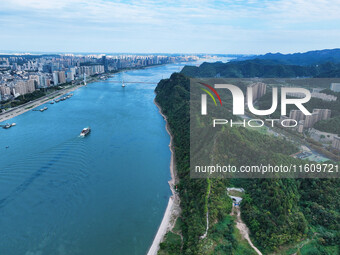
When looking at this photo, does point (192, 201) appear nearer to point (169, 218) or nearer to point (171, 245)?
point (169, 218)

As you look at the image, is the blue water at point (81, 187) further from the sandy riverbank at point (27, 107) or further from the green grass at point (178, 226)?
the sandy riverbank at point (27, 107)

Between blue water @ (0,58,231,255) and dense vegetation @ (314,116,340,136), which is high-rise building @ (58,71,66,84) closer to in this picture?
blue water @ (0,58,231,255)

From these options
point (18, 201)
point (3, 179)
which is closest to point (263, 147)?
point (18, 201)

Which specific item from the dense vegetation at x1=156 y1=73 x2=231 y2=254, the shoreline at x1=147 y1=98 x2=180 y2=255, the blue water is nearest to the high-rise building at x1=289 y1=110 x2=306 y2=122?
the dense vegetation at x1=156 y1=73 x2=231 y2=254

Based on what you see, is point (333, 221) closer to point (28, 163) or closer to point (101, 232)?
point (101, 232)

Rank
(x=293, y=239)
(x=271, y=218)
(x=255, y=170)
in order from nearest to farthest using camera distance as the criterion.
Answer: (x=293, y=239), (x=271, y=218), (x=255, y=170)

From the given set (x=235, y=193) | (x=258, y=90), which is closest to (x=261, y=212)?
(x=235, y=193)
